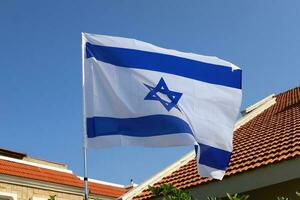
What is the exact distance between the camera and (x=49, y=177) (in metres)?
23.7

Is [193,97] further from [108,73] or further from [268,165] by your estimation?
[268,165]

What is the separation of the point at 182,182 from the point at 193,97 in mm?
3338

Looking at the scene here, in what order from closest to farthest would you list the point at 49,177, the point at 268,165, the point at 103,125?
the point at 103,125, the point at 268,165, the point at 49,177

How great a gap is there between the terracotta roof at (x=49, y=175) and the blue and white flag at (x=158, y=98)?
15775 mm

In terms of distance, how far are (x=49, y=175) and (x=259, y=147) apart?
52.0ft

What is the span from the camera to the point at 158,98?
21.5 feet

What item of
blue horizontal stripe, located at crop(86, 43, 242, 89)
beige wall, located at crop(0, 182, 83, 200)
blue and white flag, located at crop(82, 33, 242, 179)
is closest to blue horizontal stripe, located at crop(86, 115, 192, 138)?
blue and white flag, located at crop(82, 33, 242, 179)

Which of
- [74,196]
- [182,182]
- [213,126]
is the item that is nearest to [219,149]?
[213,126]

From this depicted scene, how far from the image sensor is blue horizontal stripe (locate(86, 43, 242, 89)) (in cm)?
677

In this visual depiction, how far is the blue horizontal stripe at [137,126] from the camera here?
6.21 metres

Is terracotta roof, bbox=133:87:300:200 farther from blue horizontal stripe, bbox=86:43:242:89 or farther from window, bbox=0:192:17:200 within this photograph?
window, bbox=0:192:17:200

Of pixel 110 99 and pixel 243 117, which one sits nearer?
pixel 110 99

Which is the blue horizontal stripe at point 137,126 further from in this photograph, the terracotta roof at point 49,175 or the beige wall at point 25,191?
the beige wall at point 25,191

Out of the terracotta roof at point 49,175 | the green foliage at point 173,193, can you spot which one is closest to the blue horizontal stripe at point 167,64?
the green foliage at point 173,193
